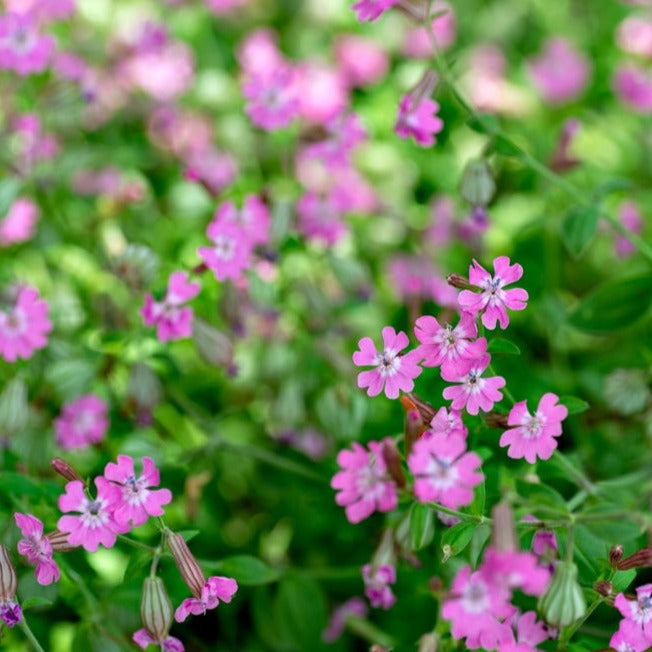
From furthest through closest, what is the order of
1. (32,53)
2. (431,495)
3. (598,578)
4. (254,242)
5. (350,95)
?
(350,95) < (32,53) < (254,242) < (598,578) < (431,495)

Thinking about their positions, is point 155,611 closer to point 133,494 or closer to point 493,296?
point 133,494

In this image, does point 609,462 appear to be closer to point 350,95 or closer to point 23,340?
point 23,340

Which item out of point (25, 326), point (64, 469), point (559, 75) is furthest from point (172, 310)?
point (559, 75)

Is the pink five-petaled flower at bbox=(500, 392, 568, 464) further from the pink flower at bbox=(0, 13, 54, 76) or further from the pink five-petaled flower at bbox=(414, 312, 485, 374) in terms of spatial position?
the pink flower at bbox=(0, 13, 54, 76)

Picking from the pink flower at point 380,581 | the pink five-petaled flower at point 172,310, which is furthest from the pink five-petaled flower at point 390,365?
the pink five-petaled flower at point 172,310

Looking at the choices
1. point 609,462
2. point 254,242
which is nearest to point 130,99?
point 254,242

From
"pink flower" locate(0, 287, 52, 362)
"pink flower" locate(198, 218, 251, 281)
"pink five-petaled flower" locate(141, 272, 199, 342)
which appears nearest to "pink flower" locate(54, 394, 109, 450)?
"pink flower" locate(0, 287, 52, 362)
